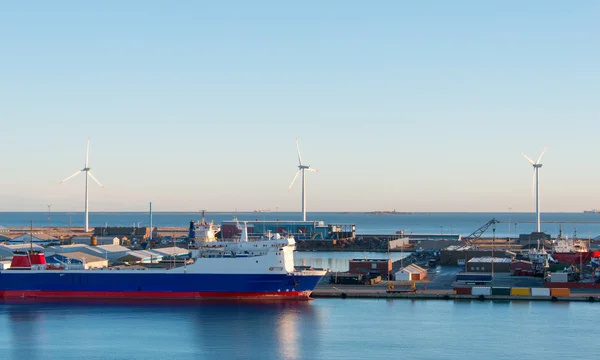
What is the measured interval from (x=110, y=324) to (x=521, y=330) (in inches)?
734

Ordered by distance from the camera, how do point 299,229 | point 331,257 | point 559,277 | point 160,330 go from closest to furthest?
point 160,330, point 559,277, point 331,257, point 299,229

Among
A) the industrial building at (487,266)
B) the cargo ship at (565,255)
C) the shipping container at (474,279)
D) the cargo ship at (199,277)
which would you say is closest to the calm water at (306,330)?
the cargo ship at (199,277)

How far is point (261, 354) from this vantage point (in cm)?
3084

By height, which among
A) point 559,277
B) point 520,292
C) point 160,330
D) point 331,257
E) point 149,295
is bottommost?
point 160,330

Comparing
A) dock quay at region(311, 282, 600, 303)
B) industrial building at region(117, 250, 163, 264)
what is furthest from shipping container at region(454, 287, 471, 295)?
industrial building at region(117, 250, 163, 264)

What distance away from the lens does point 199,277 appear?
43938mm

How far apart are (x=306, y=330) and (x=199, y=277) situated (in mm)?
10486

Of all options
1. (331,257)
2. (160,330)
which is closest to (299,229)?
(331,257)

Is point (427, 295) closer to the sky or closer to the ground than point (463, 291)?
closer to the ground

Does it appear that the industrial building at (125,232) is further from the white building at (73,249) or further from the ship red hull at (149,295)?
the ship red hull at (149,295)

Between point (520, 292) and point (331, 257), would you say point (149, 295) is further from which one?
point (331, 257)

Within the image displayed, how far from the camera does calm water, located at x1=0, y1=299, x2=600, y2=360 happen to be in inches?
1230

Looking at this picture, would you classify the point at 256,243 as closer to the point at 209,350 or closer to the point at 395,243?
the point at 209,350

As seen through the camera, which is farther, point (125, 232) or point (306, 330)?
point (125, 232)
